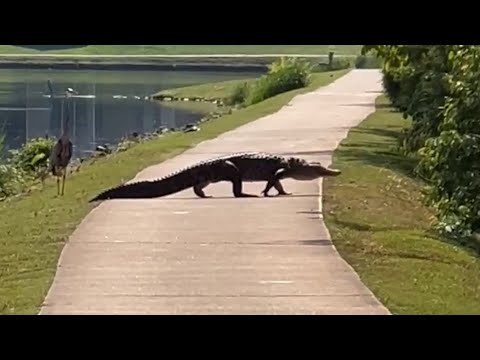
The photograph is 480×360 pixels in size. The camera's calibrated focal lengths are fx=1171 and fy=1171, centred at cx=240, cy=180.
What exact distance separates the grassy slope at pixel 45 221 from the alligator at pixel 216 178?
0.67m

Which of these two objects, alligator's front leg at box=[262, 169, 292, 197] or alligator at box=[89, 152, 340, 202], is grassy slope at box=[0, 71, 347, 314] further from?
alligator's front leg at box=[262, 169, 292, 197]

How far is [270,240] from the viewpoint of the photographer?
1106 centimetres

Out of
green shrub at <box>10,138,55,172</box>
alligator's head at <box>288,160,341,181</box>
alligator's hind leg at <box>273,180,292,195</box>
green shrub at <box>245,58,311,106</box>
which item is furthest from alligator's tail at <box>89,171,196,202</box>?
green shrub at <box>245,58,311,106</box>

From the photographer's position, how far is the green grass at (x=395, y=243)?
28.4ft

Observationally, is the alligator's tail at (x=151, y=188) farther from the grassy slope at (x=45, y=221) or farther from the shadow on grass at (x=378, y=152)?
the shadow on grass at (x=378, y=152)

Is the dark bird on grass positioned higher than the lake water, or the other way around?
the dark bird on grass

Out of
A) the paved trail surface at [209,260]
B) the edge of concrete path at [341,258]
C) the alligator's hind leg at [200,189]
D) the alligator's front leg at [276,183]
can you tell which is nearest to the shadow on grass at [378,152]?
the paved trail surface at [209,260]

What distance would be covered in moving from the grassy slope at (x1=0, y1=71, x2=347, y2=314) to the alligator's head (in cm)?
265

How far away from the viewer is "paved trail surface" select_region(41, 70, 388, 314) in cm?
800

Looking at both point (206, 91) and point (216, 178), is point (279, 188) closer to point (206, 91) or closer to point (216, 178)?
point (216, 178)

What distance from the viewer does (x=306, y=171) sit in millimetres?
15500

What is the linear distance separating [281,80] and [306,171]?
111 ft

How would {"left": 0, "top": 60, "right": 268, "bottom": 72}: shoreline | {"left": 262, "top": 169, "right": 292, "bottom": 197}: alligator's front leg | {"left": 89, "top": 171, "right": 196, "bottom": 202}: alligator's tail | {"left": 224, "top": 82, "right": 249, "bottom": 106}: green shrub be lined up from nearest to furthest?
{"left": 89, "top": 171, "right": 196, "bottom": 202}: alligator's tail < {"left": 262, "top": 169, "right": 292, "bottom": 197}: alligator's front leg < {"left": 224, "top": 82, "right": 249, "bottom": 106}: green shrub < {"left": 0, "top": 60, "right": 268, "bottom": 72}: shoreline
